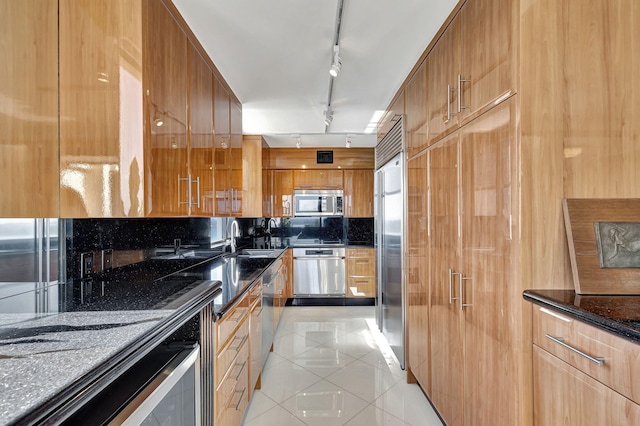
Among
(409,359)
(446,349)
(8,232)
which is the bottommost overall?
(409,359)

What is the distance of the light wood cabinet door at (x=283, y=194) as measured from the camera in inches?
207

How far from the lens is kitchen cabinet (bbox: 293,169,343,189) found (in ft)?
17.3

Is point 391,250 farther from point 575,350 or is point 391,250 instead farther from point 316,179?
point 316,179

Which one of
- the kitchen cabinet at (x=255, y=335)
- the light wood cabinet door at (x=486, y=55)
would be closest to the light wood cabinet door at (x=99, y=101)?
the kitchen cabinet at (x=255, y=335)

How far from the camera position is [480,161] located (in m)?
1.52

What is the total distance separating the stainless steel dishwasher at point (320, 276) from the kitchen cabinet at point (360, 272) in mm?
91

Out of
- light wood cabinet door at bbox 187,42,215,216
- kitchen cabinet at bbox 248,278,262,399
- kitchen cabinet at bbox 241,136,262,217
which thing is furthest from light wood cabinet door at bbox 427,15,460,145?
kitchen cabinet at bbox 241,136,262,217

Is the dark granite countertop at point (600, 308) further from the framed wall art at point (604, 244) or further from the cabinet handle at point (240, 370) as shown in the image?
the cabinet handle at point (240, 370)

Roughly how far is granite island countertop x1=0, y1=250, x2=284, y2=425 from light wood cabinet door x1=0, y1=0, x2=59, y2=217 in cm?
38

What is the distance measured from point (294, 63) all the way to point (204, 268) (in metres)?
1.71

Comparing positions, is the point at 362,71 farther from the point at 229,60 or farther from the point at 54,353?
the point at 54,353

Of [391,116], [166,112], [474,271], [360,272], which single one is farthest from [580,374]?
[360,272]

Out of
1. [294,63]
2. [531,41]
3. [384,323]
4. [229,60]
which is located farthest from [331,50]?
[384,323]

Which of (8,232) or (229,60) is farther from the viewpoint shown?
(229,60)
